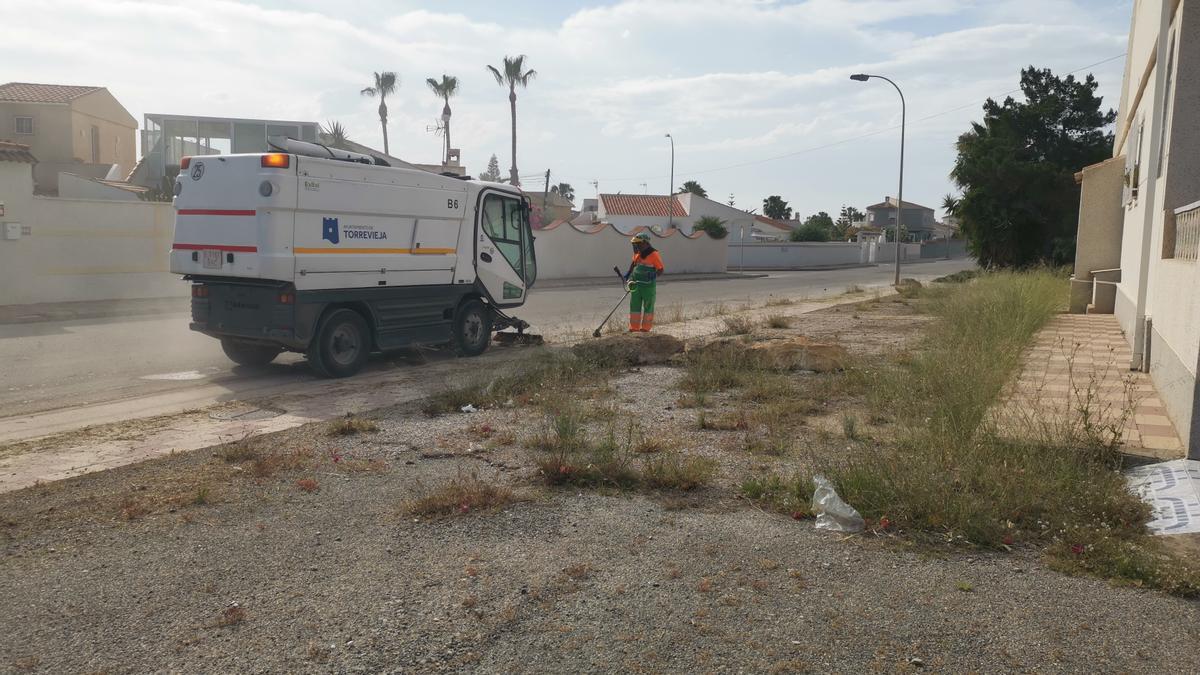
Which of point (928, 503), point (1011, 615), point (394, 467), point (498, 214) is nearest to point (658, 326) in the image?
point (498, 214)

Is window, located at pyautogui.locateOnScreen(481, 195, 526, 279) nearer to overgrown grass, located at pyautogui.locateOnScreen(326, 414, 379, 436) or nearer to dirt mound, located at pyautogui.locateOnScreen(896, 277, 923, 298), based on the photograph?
overgrown grass, located at pyautogui.locateOnScreen(326, 414, 379, 436)

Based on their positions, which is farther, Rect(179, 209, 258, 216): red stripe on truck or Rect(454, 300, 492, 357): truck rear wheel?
Rect(454, 300, 492, 357): truck rear wheel

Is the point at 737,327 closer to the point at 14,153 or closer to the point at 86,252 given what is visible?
the point at 86,252

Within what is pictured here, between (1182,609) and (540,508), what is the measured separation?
3.22 m

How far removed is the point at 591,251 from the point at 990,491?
101ft

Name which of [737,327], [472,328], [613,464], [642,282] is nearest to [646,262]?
[642,282]

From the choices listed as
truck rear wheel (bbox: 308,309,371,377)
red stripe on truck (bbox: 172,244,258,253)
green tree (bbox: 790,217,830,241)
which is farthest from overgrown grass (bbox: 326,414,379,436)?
green tree (bbox: 790,217,830,241)

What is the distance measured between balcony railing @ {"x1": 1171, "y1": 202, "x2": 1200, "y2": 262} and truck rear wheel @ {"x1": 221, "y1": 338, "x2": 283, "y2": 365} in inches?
367

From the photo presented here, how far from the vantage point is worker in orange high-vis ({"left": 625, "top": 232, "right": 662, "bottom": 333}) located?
1469 centimetres

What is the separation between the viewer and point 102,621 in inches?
152

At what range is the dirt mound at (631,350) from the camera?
11461 mm

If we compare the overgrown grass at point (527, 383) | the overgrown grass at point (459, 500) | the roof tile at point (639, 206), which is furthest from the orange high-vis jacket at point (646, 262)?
the roof tile at point (639, 206)

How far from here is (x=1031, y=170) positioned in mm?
34969

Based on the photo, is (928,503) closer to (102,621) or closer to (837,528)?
(837,528)
